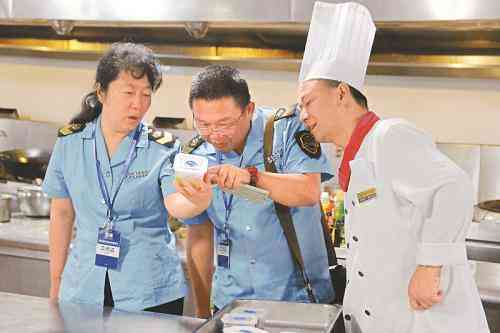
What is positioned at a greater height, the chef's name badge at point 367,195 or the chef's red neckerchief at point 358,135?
the chef's red neckerchief at point 358,135

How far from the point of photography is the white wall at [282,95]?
11.5 feet

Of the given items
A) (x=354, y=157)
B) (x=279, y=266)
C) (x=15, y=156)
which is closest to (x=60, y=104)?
(x=15, y=156)

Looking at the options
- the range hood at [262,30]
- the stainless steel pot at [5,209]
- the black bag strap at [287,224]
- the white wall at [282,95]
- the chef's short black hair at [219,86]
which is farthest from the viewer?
the stainless steel pot at [5,209]

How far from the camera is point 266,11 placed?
3.11 meters

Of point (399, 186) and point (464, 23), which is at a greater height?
point (464, 23)

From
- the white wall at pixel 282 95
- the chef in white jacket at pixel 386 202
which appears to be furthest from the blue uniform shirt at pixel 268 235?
the white wall at pixel 282 95

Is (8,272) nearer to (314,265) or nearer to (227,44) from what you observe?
(227,44)

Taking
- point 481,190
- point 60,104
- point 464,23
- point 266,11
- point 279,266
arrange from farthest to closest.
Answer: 1. point 60,104
2. point 481,190
3. point 266,11
4. point 464,23
5. point 279,266

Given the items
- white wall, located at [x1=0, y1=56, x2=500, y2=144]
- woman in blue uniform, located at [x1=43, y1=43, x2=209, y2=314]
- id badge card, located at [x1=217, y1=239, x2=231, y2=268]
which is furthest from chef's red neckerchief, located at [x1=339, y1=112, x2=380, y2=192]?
white wall, located at [x1=0, y1=56, x2=500, y2=144]

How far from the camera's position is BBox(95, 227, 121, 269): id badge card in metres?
2.16

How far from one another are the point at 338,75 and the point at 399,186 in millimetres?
356

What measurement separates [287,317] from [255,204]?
0.46 m

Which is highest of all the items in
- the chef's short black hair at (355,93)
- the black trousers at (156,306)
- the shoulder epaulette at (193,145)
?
the chef's short black hair at (355,93)

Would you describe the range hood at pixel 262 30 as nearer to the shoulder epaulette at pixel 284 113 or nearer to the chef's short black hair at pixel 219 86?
the shoulder epaulette at pixel 284 113
